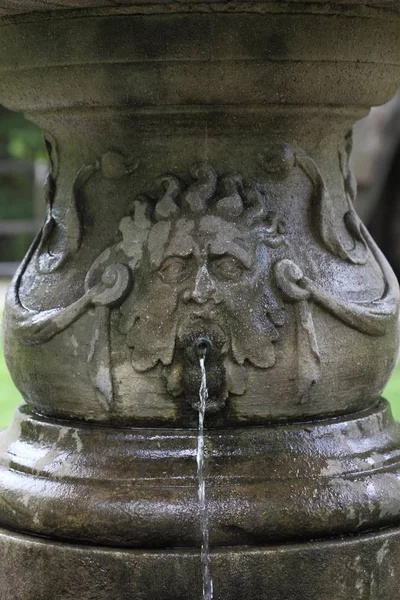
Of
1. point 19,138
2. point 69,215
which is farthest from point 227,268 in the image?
point 19,138

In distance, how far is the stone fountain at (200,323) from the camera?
2.79 metres

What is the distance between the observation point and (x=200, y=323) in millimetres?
2865

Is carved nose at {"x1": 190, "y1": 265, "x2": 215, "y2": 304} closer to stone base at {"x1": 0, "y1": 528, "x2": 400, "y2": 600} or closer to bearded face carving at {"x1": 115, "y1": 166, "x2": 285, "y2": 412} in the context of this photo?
bearded face carving at {"x1": 115, "y1": 166, "x2": 285, "y2": 412}

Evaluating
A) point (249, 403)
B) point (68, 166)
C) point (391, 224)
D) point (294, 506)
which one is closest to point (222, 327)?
point (249, 403)

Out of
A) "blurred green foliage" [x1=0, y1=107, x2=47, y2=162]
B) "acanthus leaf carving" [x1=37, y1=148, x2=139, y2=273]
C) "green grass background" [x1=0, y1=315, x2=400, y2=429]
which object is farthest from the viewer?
"blurred green foliage" [x1=0, y1=107, x2=47, y2=162]

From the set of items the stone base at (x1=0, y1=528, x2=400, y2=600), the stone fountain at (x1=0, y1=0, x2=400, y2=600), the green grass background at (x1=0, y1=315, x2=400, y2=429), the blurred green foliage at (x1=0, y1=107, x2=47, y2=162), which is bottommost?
the green grass background at (x1=0, y1=315, x2=400, y2=429)

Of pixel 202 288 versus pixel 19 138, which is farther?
pixel 19 138

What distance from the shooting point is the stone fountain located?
279cm

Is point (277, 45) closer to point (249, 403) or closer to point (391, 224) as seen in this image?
point (249, 403)

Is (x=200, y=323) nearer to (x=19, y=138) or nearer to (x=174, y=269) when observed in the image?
(x=174, y=269)

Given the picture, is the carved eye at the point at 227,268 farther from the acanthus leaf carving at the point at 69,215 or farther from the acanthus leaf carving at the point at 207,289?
the acanthus leaf carving at the point at 69,215

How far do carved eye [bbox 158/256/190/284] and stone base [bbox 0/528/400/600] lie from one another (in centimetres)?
63

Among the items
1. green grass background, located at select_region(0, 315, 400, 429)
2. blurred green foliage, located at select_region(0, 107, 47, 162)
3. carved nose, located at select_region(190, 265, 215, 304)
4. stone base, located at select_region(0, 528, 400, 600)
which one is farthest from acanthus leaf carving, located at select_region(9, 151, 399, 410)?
blurred green foliage, located at select_region(0, 107, 47, 162)

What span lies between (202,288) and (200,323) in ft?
0.27
